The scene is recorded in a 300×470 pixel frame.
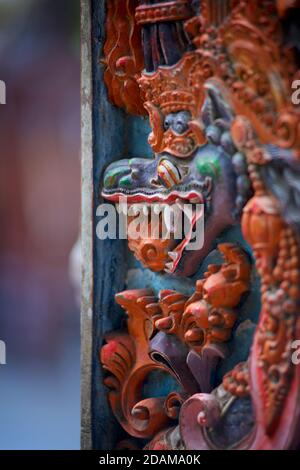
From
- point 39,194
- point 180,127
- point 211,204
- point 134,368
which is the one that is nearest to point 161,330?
point 134,368

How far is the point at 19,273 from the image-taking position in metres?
3.79

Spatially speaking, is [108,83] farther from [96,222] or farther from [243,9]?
[243,9]

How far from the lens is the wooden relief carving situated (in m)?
1.32

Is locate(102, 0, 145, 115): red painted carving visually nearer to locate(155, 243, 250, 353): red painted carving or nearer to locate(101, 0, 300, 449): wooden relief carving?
locate(101, 0, 300, 449): wooden relief carving

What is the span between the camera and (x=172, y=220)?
1.56 m

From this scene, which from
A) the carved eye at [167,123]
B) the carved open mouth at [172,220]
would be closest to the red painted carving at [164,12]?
the carved eye at [167,123]

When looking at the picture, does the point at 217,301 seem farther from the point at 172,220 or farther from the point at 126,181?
the point at 126,181

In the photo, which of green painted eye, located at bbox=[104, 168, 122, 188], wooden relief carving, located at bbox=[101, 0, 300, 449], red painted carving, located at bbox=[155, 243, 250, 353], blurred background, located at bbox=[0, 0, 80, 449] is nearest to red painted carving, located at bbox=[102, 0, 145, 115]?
wooden relief carving, located at bbox=[101, 0, 300, 449]

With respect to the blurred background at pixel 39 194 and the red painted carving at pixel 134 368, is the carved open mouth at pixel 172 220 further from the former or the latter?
the blurred background at pixel 39 194

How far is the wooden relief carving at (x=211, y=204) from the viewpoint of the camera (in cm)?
132

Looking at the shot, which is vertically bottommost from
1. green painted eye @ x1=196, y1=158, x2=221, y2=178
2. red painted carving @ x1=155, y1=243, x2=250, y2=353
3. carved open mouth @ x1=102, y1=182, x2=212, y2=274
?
red painted carving @ x1=155, y1=243, x2=250, y2=353

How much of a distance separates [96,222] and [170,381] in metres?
0.35

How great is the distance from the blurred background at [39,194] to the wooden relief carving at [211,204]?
2.00 meters

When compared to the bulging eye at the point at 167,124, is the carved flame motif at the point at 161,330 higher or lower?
lower
